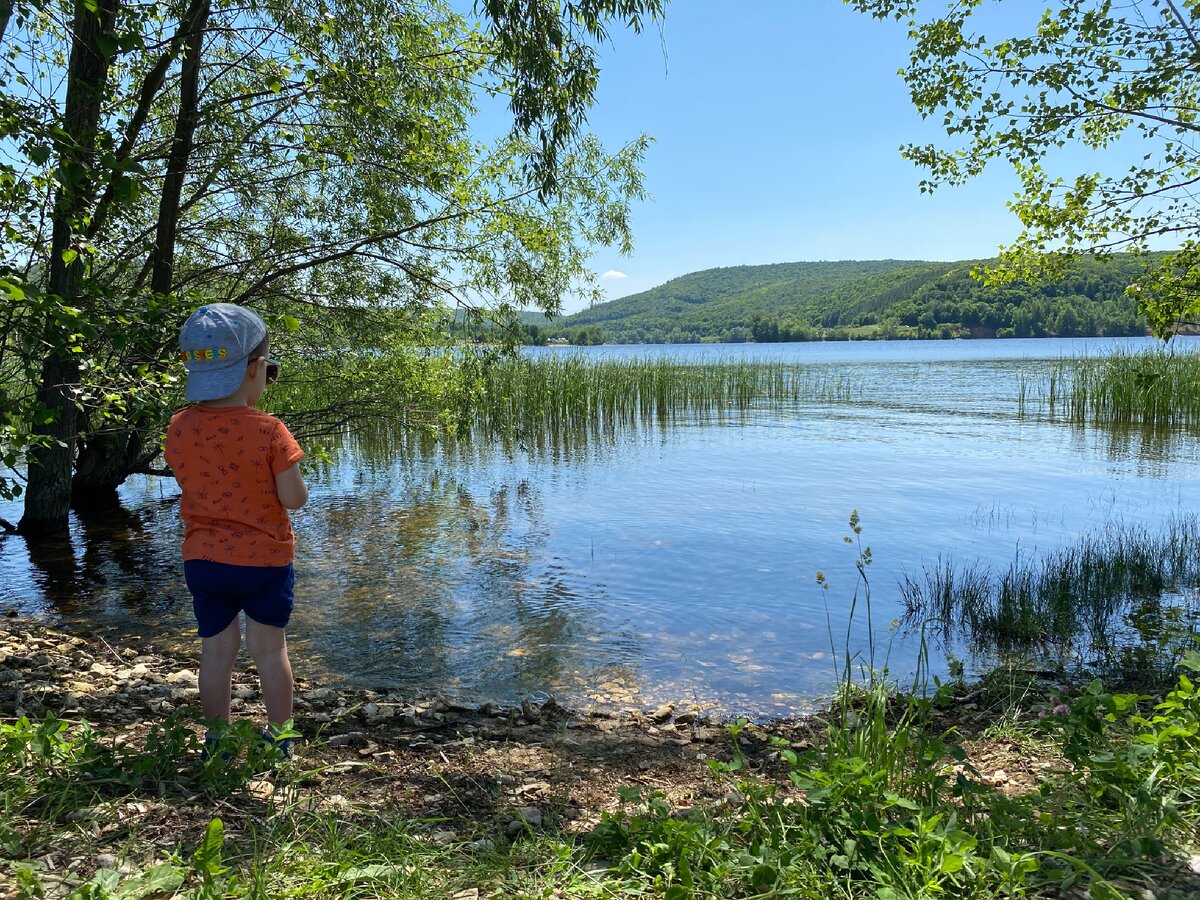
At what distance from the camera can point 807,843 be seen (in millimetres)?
2445

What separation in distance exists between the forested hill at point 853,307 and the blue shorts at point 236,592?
1816 inches

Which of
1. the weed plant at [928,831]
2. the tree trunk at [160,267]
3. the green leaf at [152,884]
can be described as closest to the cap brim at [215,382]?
the green leaf at [152,884]

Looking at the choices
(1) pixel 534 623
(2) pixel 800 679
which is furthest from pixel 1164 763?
(1) pixel 534 623

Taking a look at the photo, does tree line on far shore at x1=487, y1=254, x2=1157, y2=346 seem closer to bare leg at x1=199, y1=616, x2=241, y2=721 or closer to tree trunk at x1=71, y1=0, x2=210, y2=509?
tree trunk at x1=71, y1=0, x2=210, y2=509

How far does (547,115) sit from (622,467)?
10158mm

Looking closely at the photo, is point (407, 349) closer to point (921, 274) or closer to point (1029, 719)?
point (1029, 719)

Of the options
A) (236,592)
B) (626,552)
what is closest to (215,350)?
(236,592)

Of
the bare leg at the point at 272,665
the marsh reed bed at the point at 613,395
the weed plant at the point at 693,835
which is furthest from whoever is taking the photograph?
the marsh reed bed at the point at 613,395

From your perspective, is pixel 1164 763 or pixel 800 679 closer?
pixel 1164 763

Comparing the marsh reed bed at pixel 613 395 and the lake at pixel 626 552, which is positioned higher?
the marsh reed bed at pixel 613 395

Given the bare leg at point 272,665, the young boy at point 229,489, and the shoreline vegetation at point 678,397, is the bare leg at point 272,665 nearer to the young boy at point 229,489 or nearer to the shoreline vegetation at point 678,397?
the young boy at point 229,489

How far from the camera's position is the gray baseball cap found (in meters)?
3.14

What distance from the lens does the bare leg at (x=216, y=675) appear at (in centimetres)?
327

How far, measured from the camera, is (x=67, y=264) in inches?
156
